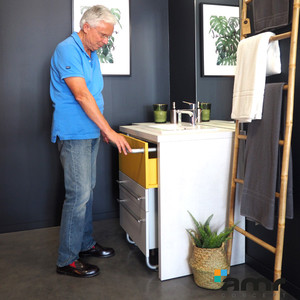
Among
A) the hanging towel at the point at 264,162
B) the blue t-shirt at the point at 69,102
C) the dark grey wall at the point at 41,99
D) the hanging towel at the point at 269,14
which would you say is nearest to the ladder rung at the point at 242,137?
the hanging towel at the point at 264,162

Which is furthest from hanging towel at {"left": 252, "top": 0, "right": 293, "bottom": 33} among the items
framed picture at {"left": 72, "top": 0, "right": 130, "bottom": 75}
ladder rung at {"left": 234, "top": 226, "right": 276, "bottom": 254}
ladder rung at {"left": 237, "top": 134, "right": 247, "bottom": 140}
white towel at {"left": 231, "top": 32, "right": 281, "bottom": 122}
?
framed picture at {"left": 72, "top": 0, "right": 130, "bottom": 75}

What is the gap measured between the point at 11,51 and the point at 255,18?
1827mm

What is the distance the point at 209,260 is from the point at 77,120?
1.08 metres

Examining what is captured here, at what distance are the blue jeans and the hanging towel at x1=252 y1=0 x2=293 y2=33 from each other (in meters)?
1.16

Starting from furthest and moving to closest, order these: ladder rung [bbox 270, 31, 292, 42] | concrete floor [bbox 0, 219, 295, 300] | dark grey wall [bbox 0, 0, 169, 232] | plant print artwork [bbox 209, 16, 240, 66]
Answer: dark grey wall [bbox 0, 0, 169, 232]
plant print artwork [bbox 209, 16, 240, 66]
concrete floor [bbox 0, 219, 295, 300]
ladder rung [bbox 270, 31, 292, 42]

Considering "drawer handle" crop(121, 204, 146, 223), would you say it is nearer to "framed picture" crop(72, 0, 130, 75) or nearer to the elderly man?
the elderly man

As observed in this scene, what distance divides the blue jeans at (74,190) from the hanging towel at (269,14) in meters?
1.16

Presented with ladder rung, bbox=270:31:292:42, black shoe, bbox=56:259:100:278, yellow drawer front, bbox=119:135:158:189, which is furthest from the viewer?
black shoe, bbox=56:259:100:278

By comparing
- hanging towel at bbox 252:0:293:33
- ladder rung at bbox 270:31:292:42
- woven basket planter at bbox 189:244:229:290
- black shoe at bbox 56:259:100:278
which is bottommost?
black shoe at bbox 56:259:100:278

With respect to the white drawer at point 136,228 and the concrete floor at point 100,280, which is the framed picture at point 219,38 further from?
the concrete floor at point 100,280

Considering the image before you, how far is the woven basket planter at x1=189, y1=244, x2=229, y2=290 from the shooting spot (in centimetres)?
191

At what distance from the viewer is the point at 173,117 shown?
2.74 m

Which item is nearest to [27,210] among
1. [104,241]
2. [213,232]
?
[104,241]

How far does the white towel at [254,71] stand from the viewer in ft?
5.69
